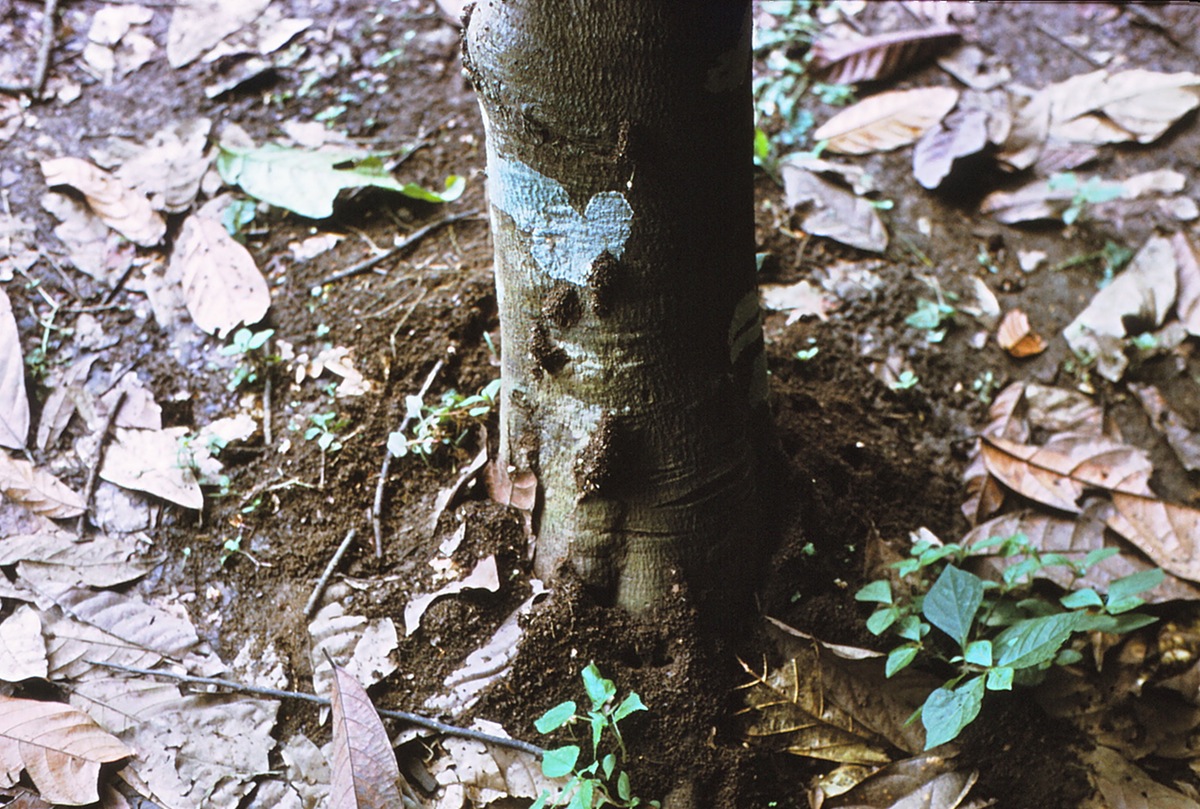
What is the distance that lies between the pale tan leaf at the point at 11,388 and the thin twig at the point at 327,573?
0.88m

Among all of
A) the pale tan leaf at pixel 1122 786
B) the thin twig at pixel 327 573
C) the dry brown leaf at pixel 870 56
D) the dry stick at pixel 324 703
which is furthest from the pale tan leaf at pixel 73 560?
the dry brown leaf at pixel 870 56

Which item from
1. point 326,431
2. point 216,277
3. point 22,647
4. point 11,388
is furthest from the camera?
point 216,277

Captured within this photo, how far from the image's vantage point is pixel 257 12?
3.43 m

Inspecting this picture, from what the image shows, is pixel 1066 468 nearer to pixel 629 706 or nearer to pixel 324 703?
pixel 629 706

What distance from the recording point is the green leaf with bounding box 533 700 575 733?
67.5 inches

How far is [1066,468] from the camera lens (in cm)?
242

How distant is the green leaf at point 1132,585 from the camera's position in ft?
6.27

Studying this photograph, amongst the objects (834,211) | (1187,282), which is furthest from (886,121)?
(1187,282)

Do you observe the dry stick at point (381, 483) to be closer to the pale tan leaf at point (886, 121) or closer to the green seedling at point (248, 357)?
the green seedling at point (248, 357)

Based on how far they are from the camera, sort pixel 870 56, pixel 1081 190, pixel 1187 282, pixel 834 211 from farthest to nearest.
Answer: pixel 870 56 < pixel 1081 190 < pixel 834 211 < pixel 1187 282

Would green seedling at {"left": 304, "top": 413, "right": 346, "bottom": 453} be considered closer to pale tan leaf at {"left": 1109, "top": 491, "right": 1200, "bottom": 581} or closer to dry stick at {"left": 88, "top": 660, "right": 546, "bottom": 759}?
dry stick at {"left": 88, "top": 660, "right": 546, "bottom": 759}

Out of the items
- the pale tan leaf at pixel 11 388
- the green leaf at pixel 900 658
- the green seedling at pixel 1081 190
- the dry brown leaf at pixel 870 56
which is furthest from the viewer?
the dry brown leaf at pixel 870 56

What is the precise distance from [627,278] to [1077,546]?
138 cm

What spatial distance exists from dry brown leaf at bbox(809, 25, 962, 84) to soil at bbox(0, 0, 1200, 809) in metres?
0.14
